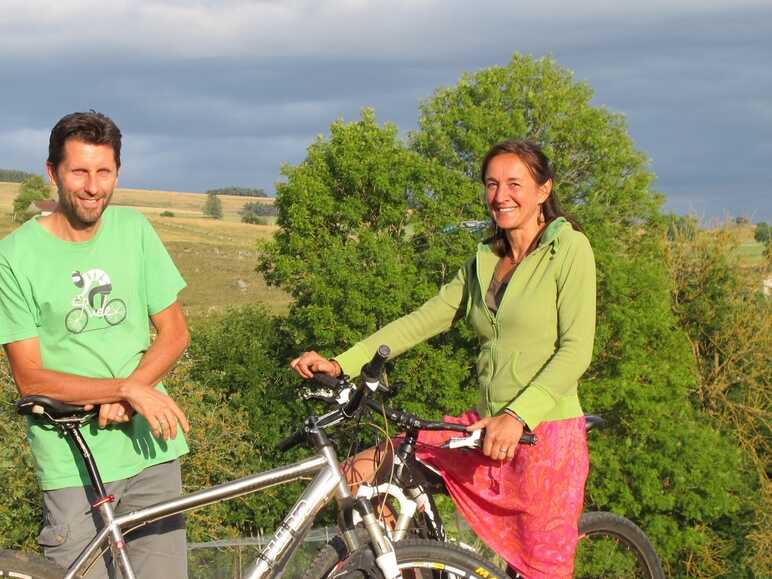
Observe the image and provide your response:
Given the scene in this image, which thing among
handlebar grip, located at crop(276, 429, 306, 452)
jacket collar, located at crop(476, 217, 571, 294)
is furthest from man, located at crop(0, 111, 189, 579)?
jacket collar, located at crop(476, 217, 571, 294)

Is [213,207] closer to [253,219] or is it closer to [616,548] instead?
[253,219]

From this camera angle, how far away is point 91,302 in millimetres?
3283

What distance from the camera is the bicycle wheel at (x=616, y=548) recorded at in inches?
176

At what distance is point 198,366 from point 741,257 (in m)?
20.1

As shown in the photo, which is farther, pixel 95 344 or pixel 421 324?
pixel 421 324

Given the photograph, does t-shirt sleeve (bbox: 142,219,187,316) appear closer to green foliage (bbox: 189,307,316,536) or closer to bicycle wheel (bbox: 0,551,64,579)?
bicycle wheel (bbox: 0,551,64,579)

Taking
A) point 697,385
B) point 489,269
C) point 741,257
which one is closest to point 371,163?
point 697,385

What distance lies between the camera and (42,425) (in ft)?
10.7

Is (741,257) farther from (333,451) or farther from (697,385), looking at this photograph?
(333,451)

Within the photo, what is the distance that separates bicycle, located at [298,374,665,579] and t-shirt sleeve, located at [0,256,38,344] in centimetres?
96

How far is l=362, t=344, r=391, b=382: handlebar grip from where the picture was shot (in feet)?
10.9

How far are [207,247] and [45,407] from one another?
6756 cm

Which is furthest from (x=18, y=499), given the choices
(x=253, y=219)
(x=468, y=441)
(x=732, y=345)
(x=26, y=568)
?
(x=253, y=219)


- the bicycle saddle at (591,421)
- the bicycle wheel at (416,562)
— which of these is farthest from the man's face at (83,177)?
the bicycle saddle at (591,421)
